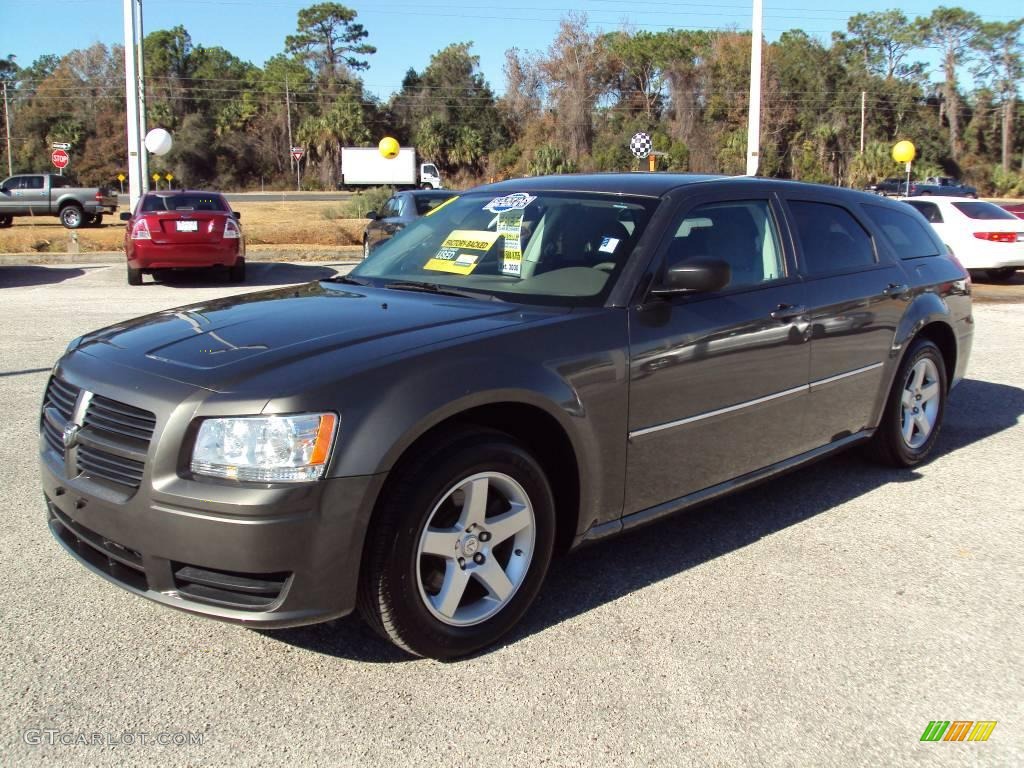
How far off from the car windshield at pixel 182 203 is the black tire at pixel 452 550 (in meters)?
13.1

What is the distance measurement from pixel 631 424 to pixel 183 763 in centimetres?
194

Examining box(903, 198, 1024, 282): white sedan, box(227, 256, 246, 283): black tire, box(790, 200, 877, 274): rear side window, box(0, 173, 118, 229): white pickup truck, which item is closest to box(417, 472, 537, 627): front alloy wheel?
box(790, 200, 877, 274): rear side window

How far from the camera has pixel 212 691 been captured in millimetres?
3062

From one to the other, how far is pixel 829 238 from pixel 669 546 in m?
1.87

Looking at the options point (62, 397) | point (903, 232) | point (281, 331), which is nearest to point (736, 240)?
point (903, 232)

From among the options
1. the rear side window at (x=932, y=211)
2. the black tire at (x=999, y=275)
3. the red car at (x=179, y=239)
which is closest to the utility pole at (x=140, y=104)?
the red car at (x=179, y=239)

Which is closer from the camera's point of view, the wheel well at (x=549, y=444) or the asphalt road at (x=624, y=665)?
the asphalt road at (x=624, y=665)

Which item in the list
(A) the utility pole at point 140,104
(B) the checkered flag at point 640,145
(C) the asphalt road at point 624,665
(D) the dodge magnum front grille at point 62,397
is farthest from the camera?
(B) the checkered flag at point 640,145

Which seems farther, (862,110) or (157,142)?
(862,110)

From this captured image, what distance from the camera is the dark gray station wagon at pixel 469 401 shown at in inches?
113

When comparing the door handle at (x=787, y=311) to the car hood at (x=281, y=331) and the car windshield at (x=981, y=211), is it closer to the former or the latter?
the car hood at (x=281, y=331)

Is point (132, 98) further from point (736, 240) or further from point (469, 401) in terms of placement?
point (469, 401)

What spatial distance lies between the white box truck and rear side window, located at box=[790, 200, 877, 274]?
176ft

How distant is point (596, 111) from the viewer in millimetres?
67938
